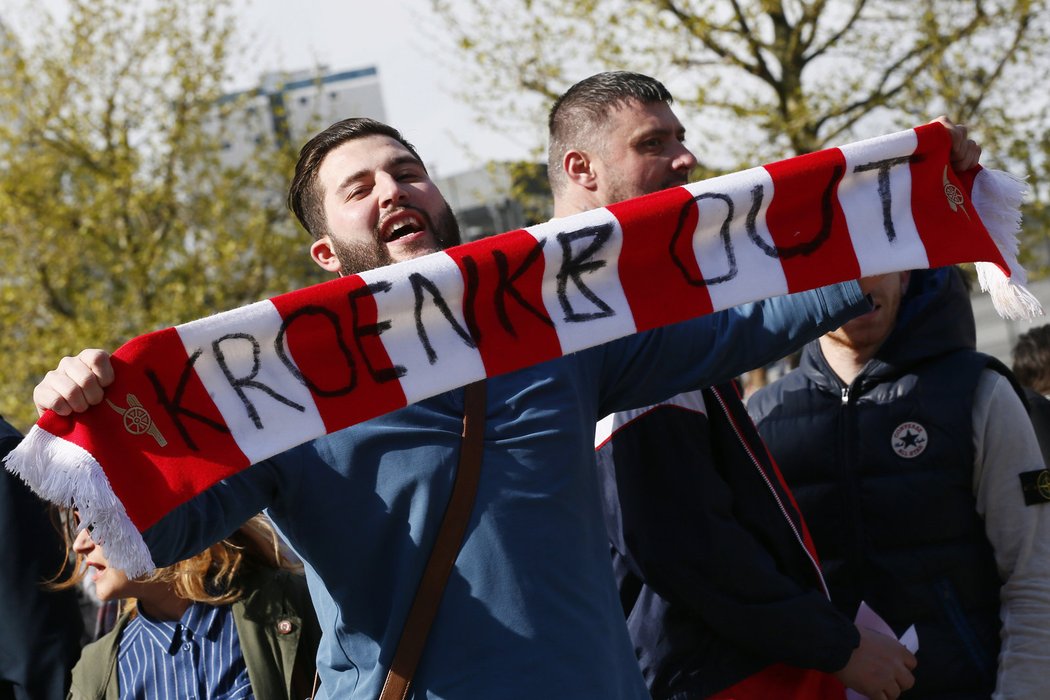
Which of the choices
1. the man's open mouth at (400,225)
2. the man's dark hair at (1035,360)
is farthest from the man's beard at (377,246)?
the man's dark hair at (1035,360)

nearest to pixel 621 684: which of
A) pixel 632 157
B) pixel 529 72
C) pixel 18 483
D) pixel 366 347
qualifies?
pixel 366 347

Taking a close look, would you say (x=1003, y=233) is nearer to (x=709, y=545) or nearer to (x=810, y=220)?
(x=810, y=220)

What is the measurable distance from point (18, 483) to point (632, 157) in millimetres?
1980

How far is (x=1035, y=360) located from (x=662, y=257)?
2.46 metres

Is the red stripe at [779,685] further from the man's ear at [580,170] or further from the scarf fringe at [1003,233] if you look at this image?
the man's ear at [580,170]

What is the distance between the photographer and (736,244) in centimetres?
242

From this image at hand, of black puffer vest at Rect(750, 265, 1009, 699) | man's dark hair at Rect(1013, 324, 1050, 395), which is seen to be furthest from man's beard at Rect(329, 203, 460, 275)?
man's dark hair at Rect(1013, 324, 1050, 395)

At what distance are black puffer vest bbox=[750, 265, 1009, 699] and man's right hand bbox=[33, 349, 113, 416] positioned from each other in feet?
5.84

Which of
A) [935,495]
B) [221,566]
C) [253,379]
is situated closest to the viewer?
[253,379]

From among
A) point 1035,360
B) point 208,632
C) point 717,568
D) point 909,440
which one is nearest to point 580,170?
point 909,440

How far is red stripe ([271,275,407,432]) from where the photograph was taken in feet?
7.30

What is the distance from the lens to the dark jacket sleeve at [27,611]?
3527 millimetres

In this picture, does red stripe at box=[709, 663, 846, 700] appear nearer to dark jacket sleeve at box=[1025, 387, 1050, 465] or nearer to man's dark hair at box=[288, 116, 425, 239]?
dark jacket sleeve at box=[1025, 387, 1050, 465]

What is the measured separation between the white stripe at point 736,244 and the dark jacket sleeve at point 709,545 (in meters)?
0.40
